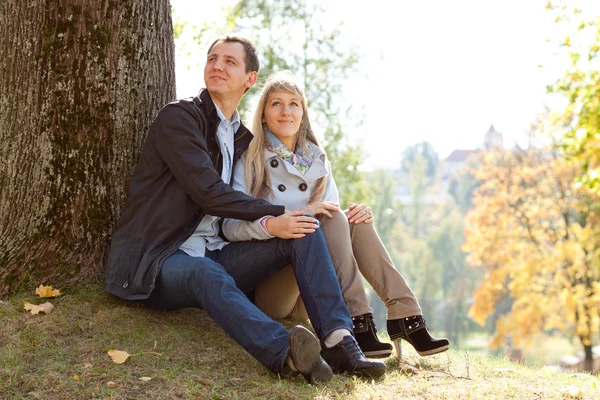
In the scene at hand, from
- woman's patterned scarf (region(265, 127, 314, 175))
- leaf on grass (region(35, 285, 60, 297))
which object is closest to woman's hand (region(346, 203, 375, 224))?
woman's patterned scarf (region(265, 127, 314, 175))

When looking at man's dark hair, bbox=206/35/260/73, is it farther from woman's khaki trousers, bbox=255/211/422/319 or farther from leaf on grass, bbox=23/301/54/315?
leaf on grass, bbox=23/301/54/315

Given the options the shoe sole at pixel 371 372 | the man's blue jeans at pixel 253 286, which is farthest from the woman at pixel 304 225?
the shoe sole at pixel 371 372

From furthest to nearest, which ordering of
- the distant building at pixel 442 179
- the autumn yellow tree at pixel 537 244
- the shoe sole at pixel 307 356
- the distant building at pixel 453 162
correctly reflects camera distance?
1. the distant building at pixel 453 162
2. the distant building at pixel 442 179
3. the autumn yellow tree at pixel 537 244
4. the shoe sole at pixel 307 356

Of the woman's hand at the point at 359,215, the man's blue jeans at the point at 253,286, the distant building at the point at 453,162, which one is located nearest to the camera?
the man's blue jeans at the point at 253,286

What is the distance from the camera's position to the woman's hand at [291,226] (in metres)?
3.72

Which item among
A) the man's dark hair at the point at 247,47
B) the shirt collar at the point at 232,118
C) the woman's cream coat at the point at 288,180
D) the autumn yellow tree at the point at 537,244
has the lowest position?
the autumn yellow tree at the point at 537,244

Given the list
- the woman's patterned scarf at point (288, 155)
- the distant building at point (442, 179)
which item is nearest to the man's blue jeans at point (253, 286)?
the woman's patterned scarf at point (288, 155)

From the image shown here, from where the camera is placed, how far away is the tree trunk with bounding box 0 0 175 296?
424cm

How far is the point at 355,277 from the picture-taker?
13.1 feet

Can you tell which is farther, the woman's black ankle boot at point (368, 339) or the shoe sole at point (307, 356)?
the woman's black ankle boot at point (368, 339)

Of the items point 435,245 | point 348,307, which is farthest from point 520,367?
point 435,245

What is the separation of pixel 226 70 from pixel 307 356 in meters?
1.83

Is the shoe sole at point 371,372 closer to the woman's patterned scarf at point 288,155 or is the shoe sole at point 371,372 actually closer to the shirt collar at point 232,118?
the woman's patterned scarf at point 288,155

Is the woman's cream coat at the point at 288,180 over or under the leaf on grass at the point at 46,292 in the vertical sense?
over
